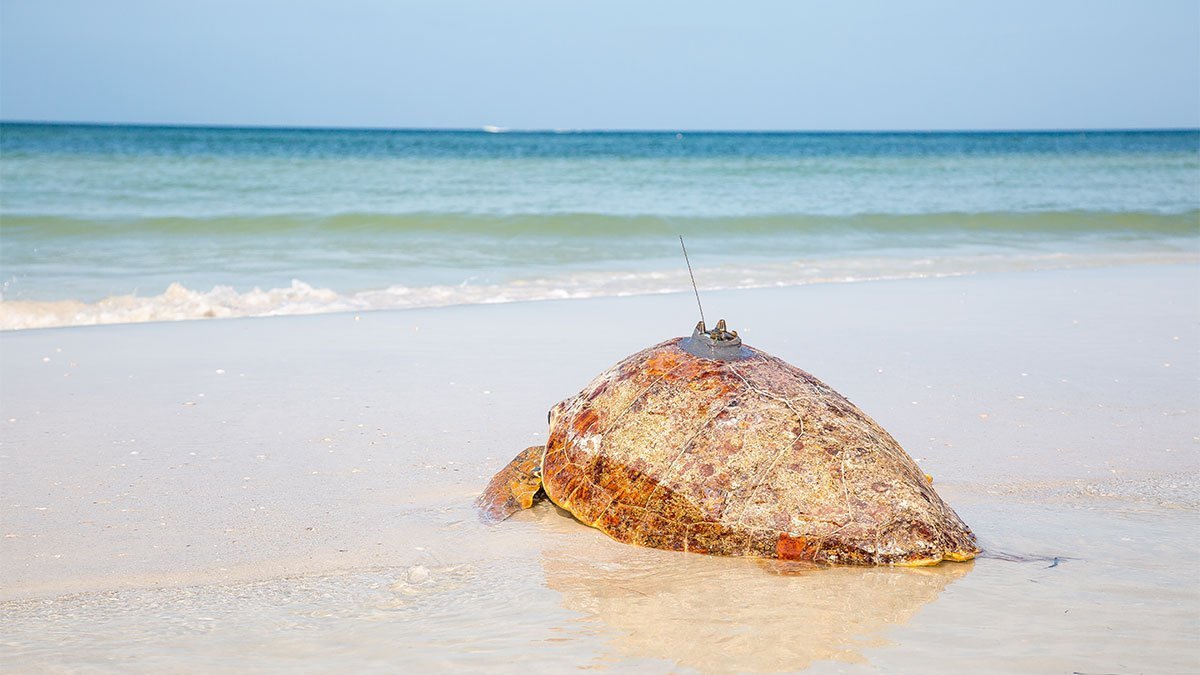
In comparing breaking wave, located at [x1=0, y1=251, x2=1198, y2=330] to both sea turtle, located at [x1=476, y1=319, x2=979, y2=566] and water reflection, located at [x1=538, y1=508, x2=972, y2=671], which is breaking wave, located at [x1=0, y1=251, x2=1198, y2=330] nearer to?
sea turtle, located at [x1=476, y1=319, x2=979, y2=566]

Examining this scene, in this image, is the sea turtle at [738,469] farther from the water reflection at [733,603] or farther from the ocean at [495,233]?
the ocean at [495,233]

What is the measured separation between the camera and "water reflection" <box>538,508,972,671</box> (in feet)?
9.47

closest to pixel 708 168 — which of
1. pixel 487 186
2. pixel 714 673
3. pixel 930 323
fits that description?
pixel 487 186

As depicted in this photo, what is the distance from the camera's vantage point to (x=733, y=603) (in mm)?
3174

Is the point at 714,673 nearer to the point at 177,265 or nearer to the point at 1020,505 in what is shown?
the point at 1020,505

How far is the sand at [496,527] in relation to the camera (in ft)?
9.70

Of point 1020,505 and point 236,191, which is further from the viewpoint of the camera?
point 236,191

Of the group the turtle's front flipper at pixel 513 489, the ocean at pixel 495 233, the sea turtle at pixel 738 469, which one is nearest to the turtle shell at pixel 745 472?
the sea turtle at pixel 738 469

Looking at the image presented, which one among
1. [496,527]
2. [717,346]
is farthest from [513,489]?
[717,346]

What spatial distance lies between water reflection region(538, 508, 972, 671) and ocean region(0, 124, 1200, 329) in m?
6.29

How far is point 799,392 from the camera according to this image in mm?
3691

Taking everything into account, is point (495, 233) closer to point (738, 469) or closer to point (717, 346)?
point (717, 346)

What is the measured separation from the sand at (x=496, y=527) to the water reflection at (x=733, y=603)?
0.03 feet

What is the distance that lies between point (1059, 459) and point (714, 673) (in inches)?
103
